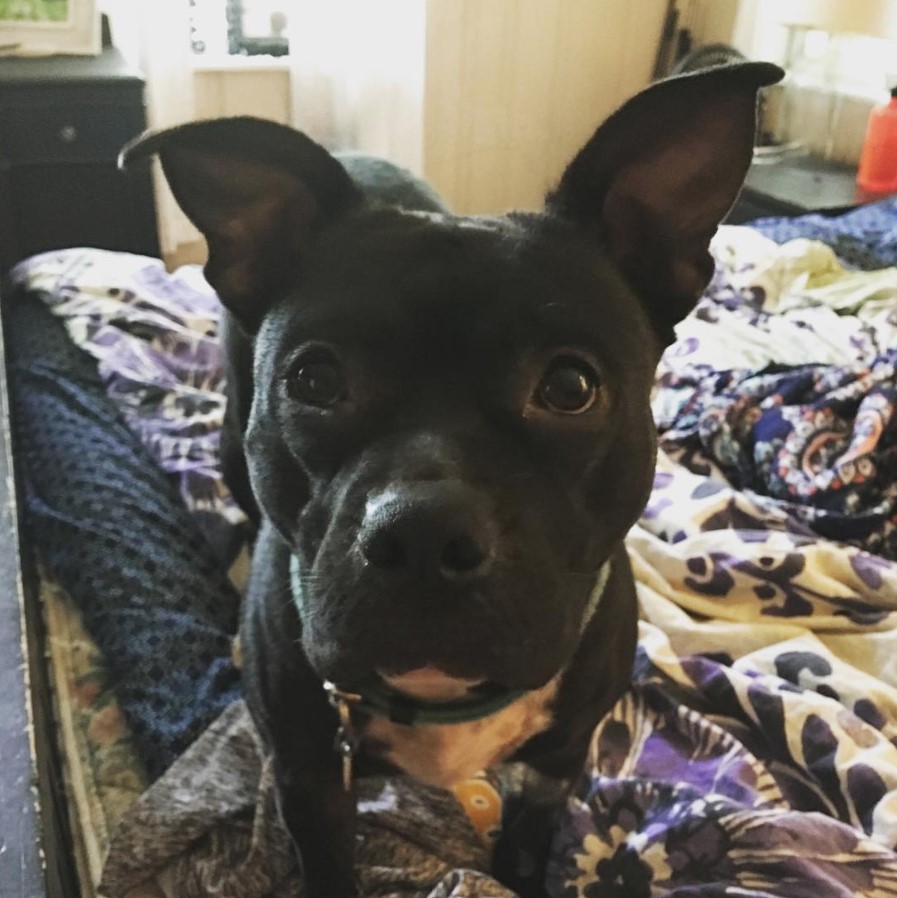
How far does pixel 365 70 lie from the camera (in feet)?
11.7

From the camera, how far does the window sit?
380cm

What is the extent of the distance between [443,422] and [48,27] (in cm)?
285

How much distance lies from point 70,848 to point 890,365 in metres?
1.56

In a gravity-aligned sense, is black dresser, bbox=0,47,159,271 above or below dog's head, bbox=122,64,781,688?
below

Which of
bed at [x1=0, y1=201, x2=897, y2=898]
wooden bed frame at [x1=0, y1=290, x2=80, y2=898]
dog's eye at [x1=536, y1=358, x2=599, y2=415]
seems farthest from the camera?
bed at [x1=0, y1=201, x2=897, y2=898]

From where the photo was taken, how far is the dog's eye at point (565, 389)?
0.90 metres

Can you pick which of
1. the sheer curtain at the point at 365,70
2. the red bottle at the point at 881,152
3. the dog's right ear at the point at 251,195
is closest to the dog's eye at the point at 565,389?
the dog's right ear at the point at 251,195

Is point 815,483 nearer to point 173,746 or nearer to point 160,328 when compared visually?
point 173,746

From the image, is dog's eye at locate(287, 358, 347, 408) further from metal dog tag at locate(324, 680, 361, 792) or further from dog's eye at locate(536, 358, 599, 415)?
metal dog tag at locate(324, 680, 361, 792)

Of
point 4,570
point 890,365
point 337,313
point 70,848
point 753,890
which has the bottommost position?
point 70,848

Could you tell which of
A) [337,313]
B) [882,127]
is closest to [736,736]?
[337,313]

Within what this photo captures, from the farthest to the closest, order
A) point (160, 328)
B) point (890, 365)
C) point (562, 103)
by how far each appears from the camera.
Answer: point (562, 103) < point (160, 328) < point (890, 365)

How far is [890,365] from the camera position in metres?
1.94

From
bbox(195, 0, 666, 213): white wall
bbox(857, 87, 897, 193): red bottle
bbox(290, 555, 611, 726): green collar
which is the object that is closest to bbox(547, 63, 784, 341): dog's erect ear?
bbox(290, 555, 611, 726): green collar
